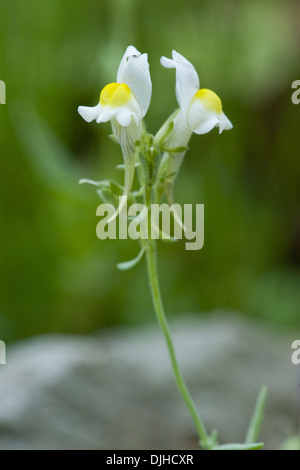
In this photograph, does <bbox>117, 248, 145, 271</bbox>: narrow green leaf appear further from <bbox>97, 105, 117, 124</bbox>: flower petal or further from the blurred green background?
the blurred green background

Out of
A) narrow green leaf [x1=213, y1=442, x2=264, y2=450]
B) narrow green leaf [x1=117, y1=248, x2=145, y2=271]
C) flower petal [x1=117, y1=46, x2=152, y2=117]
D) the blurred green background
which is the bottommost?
narrow green leaf [x1=213, y1=442, x2=264, y2=450]

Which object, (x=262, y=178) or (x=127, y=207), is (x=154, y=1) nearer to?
(x=262, y=178)

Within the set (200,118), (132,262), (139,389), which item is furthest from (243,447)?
(139,389)

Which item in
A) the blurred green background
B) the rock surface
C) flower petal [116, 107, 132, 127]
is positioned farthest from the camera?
the blurred green background

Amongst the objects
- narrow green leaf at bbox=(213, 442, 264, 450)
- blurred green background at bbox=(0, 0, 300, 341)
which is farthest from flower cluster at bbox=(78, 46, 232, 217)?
blurred green background at bbox=(0, 0, 300, 341)

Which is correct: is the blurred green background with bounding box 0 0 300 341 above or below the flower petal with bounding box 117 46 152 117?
above

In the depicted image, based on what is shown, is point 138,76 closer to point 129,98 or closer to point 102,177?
point 129,98

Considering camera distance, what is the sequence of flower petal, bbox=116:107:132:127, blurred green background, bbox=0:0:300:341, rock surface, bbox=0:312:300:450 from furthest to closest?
blurred green background, bbox=0:0:300:341, rock surface, bbox=0:312:300:450, flower petal, bbox=116:107:132:127
